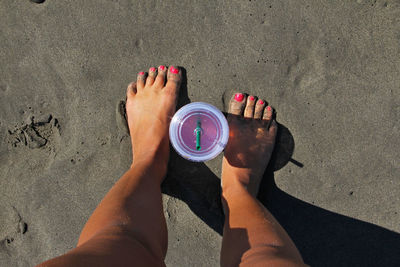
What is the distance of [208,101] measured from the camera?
203cm

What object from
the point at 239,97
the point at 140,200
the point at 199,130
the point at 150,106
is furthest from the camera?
the point at 150,106

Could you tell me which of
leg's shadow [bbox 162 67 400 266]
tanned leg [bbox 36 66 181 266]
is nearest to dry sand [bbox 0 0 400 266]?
leg's shadow [bbox 162 67 400 266]

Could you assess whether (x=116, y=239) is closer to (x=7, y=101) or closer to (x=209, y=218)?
(x=209, y=218)

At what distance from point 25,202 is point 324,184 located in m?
2.13

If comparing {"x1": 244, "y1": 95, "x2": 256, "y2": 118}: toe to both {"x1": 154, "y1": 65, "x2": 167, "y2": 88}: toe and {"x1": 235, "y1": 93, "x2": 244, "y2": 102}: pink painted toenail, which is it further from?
{"x1": 154, "y1": 65, "x2": 167, "y2": 88}: toe

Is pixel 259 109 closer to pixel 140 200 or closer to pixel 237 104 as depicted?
pixel 237 104

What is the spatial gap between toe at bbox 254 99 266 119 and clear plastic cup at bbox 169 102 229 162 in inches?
11.2

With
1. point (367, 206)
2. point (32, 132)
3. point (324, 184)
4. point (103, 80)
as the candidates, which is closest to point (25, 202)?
point (32, 132)

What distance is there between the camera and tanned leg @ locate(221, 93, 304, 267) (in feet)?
5.28

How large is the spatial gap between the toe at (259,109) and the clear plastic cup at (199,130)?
0.28 m

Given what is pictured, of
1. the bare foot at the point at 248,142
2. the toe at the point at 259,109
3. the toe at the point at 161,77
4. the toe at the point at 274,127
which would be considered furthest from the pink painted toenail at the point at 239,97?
the toe at the point at 161,77

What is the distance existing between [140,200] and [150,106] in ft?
2.39

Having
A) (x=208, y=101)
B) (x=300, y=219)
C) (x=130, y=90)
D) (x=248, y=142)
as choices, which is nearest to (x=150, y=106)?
(x=130, y=90)

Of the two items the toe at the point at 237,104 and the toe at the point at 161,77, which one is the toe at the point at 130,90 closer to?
the toe at the point at 161,77
